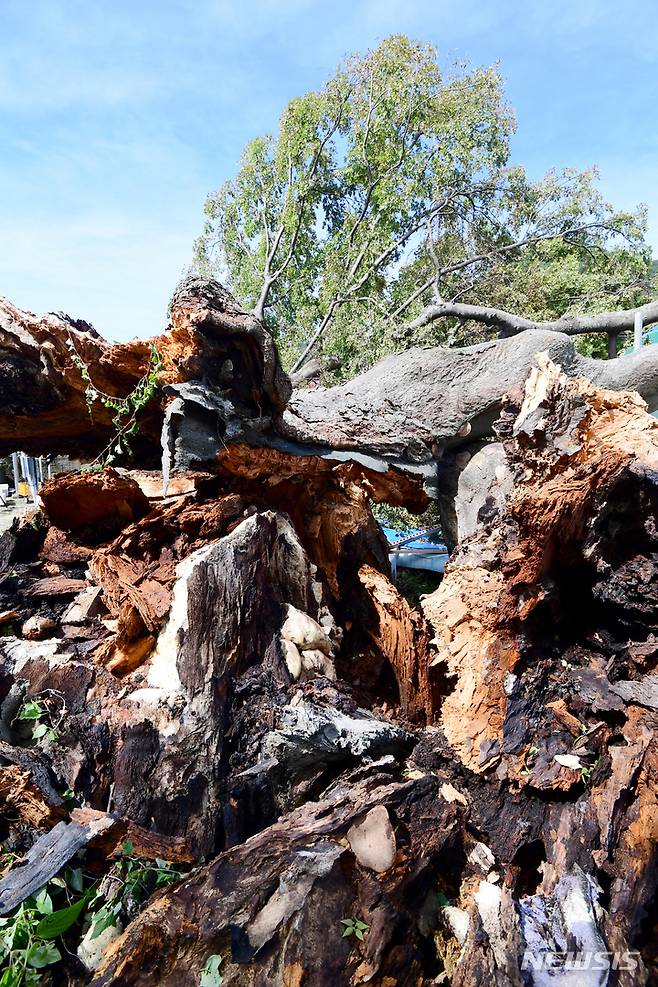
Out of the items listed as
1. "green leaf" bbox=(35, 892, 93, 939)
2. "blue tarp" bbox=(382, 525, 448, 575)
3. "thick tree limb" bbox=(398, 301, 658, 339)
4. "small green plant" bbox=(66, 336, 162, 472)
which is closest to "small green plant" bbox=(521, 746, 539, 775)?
"green leaf" bbox=(35, 892, 93, 939)

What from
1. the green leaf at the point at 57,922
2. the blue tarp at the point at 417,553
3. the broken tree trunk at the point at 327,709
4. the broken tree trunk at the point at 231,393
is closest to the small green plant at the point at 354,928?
the broken tree trunk at the point at 327,709

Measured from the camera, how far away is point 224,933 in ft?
5.58

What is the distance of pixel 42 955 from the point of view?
1725 millimetres

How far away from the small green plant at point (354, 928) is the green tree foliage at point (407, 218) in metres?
7.83

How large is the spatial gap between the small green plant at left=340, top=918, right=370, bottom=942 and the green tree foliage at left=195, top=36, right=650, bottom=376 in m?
7.83

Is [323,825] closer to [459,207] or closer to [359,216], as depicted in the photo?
[359,216]

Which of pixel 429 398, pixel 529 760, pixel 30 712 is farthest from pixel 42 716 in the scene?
pixel 429 398

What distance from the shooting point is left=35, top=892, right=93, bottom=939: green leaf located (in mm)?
1762

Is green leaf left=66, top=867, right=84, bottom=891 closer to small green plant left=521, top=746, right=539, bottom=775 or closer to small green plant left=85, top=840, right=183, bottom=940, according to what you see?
small green plant left=85, top=840, right=183, bottom=940

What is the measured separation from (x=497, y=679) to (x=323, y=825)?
0.97m

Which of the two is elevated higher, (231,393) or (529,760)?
(231,393)

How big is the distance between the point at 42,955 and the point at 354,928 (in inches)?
36.8

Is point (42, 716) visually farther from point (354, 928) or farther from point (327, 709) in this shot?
point (354, 928)

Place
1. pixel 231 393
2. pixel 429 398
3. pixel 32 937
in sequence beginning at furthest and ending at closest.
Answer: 1. pixel 429 398
2. pixel 231 393
3. pixel 32 937
